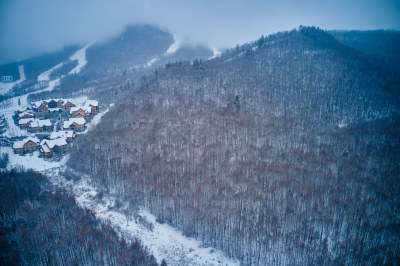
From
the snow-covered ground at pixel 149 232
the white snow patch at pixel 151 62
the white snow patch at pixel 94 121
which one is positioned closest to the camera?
the snow-covered ground at pixel 149 232

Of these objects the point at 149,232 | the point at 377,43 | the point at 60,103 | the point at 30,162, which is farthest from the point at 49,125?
the point at 377,43

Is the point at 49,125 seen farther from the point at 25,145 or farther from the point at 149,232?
the point at 149,232

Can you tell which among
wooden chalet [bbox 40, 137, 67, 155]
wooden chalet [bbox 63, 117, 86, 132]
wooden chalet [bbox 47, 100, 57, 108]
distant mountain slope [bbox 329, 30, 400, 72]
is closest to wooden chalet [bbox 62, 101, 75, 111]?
wooden chalet [bbox 47, 100, 57, 108]

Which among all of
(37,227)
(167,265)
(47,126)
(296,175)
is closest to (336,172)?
(296,175)

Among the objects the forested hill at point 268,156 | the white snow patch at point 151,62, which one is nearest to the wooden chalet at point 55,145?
the forested hill at point 268,156

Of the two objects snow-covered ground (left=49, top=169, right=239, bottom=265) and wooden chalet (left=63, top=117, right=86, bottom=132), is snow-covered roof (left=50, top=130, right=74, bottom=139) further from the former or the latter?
snow-covered ground (left=49, top=169, right=239, bottom=265)

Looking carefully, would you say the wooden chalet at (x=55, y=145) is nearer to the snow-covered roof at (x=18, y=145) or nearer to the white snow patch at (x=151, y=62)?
the snow-covered roof at (x=18, y=145)
